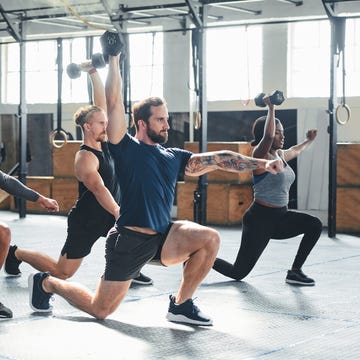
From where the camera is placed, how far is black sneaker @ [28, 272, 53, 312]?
175 inches

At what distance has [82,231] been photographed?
497 cm

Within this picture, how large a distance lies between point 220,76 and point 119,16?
277cm

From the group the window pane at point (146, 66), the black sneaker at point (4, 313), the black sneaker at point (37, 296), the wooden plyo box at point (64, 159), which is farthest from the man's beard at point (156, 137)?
the window pane at point (146, 66)

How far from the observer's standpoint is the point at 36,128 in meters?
13.4

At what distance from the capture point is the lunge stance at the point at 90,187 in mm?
4859

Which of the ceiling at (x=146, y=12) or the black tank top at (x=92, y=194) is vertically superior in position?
the ceiling at (x=146, y=12)

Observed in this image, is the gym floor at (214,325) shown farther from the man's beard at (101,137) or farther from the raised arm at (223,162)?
the man's beard at (101,137)

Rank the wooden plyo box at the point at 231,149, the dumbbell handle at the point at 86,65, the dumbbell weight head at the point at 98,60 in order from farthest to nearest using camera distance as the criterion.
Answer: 1. the wooden plyo box at the point at 231,149
2. the dumbbell handle at the point at 86,65
3. the dumbbell weight head at the point at 98,60

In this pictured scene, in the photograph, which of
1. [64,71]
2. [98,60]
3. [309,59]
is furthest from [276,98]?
[64,71]

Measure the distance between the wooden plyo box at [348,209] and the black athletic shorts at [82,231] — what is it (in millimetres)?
5185

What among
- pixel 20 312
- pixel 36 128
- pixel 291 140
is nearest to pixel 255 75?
pixel 291 140

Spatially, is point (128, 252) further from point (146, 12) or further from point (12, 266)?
point (146, 12)

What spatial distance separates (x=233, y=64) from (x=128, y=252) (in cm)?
894

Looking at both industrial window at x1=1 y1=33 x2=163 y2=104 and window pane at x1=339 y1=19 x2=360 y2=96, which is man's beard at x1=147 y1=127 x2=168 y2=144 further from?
industrial window at x1=1 y1=33 x2=163 y2=104
